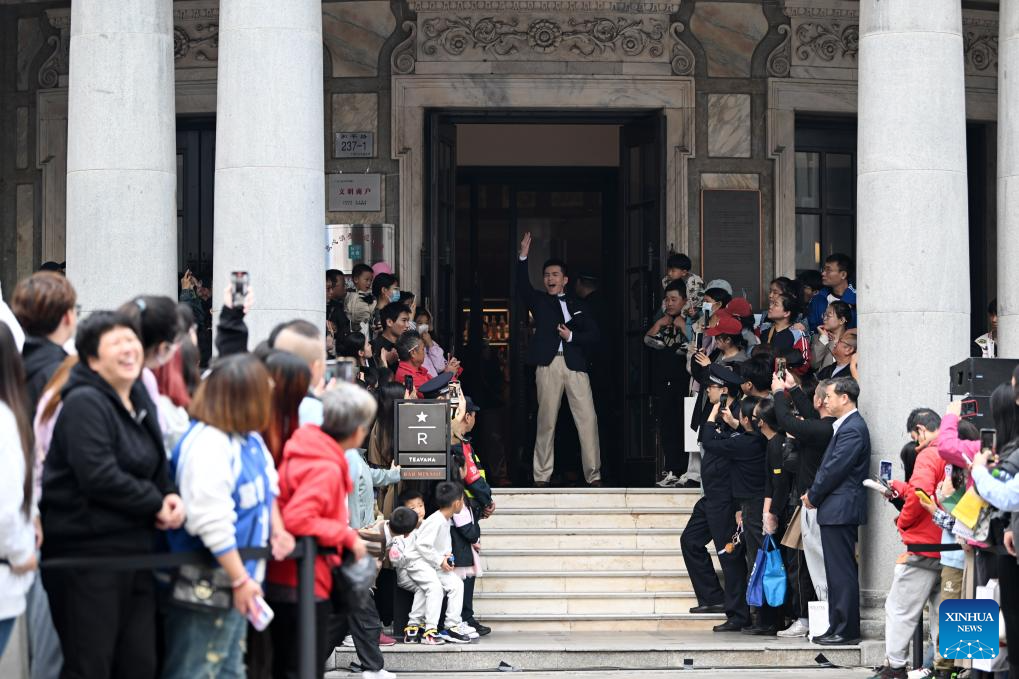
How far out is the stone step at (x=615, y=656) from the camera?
11.8 meters

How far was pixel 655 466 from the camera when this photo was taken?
1683 cm

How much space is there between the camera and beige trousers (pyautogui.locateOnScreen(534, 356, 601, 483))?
16.3 m

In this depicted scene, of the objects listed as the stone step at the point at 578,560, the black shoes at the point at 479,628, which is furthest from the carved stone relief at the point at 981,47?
the black shoes at the point at 479,628

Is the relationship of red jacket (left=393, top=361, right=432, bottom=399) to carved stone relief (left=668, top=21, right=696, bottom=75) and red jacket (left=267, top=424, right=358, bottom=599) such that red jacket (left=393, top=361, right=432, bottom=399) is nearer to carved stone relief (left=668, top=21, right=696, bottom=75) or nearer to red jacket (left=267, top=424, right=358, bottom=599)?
carved stone relief (left=668, top=21, right=696, bottom=75)

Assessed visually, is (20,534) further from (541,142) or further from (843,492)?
(541,142)

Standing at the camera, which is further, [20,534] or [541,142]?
[541,142]

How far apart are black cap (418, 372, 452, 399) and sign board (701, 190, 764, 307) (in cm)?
478

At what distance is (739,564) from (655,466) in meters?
3.76

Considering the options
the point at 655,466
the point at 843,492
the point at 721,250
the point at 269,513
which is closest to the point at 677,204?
the point at 721,250

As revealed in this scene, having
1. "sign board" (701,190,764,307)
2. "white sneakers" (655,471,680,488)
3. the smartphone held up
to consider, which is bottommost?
"white sneakers" (655,471,680,488)

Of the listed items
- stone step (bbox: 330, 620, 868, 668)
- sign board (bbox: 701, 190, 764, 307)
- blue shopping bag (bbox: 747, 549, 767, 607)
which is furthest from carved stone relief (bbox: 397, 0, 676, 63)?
stone step (bbox: 330, 620, 868, 668)

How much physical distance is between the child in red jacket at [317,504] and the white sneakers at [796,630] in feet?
20.7

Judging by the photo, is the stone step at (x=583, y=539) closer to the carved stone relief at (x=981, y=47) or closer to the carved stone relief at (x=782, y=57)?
the carved stone relief at (x=782, y=57)

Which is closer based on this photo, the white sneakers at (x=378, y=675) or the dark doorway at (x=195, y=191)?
the white sneakers at (x=378, y=675)
